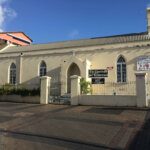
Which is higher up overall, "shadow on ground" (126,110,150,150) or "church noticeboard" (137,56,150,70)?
"church noticeboard" (137,56,150,70)

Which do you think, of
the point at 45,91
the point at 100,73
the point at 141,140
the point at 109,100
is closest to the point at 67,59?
the point at 100,73

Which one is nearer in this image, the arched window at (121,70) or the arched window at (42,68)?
the arched window at (121,70)

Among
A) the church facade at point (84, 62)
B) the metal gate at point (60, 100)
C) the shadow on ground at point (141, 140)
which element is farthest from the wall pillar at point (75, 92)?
the shadow on ground at point (141, 140)

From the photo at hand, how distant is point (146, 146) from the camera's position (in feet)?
15.3

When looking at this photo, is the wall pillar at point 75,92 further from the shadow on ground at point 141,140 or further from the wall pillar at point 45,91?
the shadow on ground at point 141,140


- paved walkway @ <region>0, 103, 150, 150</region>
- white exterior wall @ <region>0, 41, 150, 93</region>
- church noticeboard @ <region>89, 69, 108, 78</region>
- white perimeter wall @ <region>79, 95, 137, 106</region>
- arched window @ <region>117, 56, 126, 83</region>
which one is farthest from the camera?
arched window @ <region>117, 56, 126, 83</region>

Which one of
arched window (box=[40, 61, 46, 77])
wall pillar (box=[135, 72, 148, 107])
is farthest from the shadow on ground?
arched window (box=[40, 61, 46, 77])

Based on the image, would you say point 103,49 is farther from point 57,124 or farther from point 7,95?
point 57,124

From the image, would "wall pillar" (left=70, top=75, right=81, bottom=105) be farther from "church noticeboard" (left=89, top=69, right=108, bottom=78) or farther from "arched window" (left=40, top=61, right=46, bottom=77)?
"arched window" (left=40, top=61, right=46, bottom=77)

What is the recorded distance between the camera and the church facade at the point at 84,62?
56.5 ft

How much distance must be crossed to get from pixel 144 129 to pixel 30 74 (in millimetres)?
18233

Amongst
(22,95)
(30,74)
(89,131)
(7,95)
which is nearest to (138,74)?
(89,131)

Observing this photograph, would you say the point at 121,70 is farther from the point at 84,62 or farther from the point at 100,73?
the point at 84,62

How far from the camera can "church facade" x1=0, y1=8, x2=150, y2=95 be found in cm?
1723
